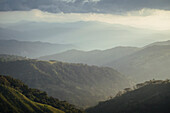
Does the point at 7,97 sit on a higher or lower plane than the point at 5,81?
lower

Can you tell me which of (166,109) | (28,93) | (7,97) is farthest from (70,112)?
(166,109)

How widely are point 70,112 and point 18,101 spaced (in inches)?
1866

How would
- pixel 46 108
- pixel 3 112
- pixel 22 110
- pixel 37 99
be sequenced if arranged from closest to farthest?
pixel 3 112 → pixel 22 110 → pixel 46 108 → pixel 37 99

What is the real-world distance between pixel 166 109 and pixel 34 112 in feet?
366

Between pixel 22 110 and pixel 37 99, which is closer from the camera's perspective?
pixel 22 110

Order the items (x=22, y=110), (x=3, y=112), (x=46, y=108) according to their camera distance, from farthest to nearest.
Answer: (x=46, y=108), (x=22, y=110), (x=3, y=112)

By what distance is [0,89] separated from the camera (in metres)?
170

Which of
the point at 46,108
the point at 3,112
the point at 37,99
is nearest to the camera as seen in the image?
the point at 3,112

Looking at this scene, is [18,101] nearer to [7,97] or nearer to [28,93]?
[7,97]

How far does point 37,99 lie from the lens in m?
192

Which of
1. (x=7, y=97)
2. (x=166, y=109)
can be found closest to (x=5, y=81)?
(x=7, y=97)

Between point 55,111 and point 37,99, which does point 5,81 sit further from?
point 55,111

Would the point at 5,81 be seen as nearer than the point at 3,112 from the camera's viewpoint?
No

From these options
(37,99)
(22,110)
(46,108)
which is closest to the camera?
(22,110)
